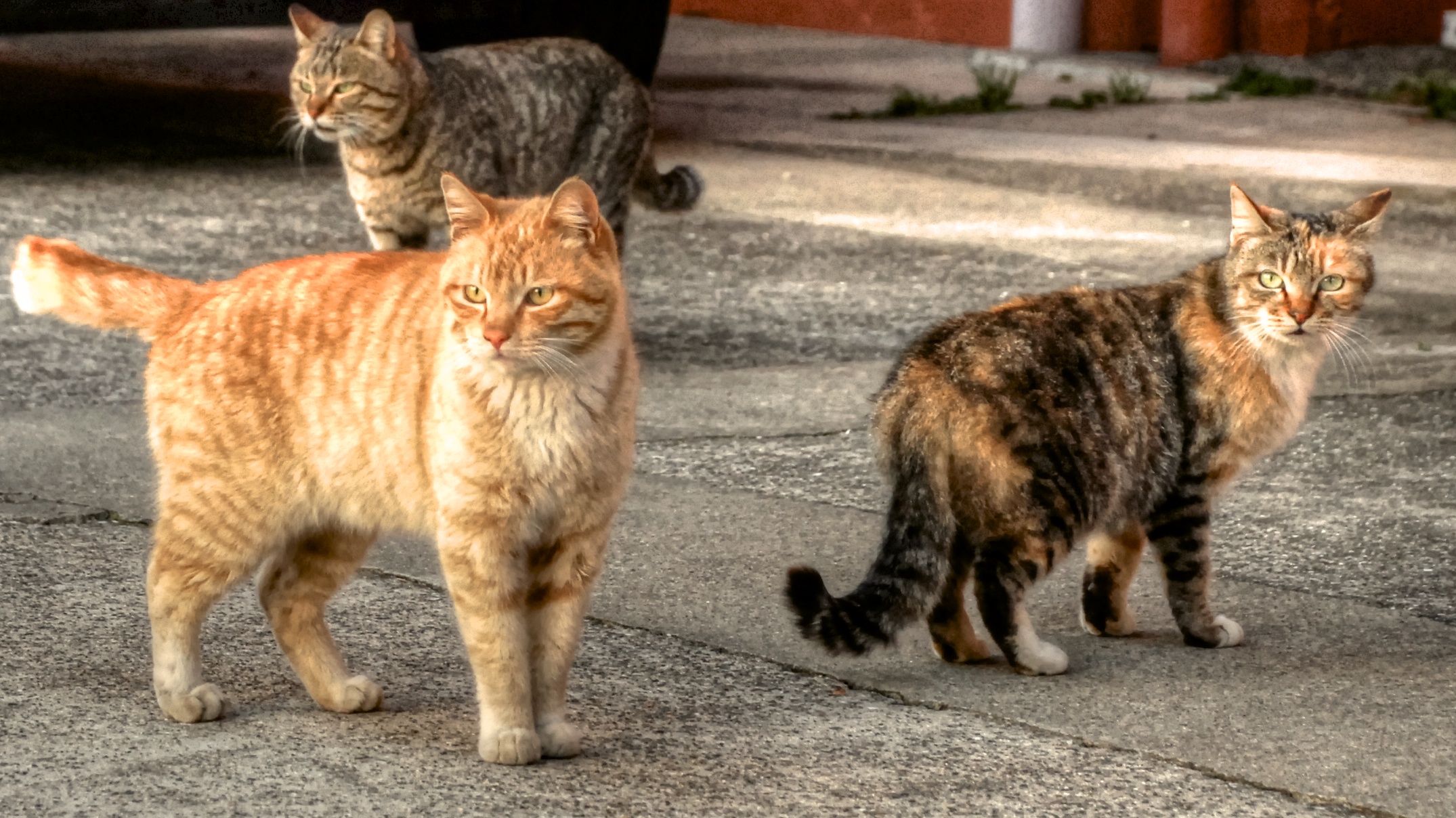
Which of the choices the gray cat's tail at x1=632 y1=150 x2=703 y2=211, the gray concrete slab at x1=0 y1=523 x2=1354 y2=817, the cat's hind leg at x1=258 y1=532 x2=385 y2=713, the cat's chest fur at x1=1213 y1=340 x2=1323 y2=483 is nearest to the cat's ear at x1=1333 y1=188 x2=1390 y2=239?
the cat's chest fur at x1=1213 y1=340 x2=1323 y2=483

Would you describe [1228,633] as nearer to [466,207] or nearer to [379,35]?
[466,207]

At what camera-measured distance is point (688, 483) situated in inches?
223

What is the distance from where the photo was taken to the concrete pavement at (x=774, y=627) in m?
3.57

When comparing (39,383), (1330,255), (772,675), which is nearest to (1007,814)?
(772,675)

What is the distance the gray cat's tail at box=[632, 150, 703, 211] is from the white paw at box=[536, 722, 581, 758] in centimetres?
460

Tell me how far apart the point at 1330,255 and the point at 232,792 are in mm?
2841

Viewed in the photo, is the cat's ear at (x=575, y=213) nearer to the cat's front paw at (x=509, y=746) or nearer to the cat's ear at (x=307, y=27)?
the cat's front paw at (x=509, y=746)

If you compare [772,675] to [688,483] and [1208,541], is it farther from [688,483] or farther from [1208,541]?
[688,483]

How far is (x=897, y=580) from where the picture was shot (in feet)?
13.3

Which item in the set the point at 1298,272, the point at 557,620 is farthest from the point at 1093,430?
the point at 557,620

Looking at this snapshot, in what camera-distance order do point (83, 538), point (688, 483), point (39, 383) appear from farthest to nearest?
point (39, 383)
point (688, 483)
point (83, 538)

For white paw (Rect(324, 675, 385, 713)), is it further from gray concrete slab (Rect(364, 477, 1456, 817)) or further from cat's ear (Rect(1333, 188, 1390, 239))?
cat's ear (Rect(1333, 188, 1390, 239))

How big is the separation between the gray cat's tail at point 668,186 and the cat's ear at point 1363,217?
12.7 ft

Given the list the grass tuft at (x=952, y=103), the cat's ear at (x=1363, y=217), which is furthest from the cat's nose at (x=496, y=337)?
the grass tuft at (x=952, y=103)
